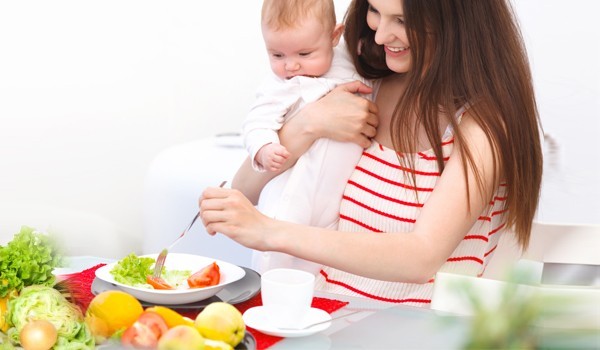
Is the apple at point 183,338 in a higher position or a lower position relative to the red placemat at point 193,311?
higher

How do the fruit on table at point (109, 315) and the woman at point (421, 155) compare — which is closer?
the fruit on table at point (109, 315)

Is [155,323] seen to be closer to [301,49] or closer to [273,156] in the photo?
[273,156]

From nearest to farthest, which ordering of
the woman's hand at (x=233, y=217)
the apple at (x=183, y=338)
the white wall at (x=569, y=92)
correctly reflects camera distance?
the apple at (x=183, y=338), the woman's hand at (x=233, y=217), the white wall at (x=569, y=92)

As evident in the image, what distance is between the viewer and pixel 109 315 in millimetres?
1078

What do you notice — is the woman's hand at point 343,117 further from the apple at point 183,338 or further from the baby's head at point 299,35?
the apple at point 183,338

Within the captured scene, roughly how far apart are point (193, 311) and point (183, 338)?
333 millimetres

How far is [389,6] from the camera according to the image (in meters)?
1.65

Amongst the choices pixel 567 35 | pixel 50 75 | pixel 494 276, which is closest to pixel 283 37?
pixel 494 276

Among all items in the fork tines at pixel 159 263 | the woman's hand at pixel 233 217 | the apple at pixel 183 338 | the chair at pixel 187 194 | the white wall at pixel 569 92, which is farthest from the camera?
the white wall at pixel 569 92

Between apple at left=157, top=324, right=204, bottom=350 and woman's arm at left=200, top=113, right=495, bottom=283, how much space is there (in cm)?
59

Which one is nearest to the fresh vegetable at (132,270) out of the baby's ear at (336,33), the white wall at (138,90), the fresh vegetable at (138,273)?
the fresh vegetable at (138,273)

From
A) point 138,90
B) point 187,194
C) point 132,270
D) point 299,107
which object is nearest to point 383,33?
point 299,107

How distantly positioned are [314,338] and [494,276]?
32.6 inches

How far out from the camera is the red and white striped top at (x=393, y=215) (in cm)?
175
